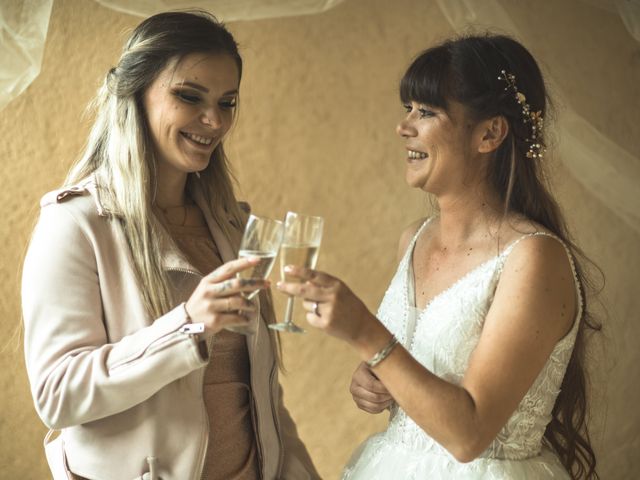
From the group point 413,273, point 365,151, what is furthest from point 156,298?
point 365,151

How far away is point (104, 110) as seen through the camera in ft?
6.80

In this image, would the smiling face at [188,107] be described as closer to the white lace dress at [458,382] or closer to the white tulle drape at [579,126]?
the white lace dress at [458,382]

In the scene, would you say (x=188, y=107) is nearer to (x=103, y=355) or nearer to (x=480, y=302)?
(x=103, y=355)

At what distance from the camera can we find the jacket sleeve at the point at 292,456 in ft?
7.06

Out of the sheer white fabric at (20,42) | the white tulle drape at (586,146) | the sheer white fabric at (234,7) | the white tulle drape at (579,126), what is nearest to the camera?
the sheer white fabric at (20,42)

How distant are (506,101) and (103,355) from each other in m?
1.20

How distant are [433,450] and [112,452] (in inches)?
31.5

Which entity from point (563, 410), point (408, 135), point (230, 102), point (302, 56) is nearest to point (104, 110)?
point (230, 102)

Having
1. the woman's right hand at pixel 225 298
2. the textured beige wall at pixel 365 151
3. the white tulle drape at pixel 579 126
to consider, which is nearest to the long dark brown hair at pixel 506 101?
the woman's right hand at pixel 225 298

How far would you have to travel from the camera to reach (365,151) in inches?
152

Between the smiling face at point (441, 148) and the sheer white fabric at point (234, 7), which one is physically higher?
the sheer white fabric at point (234, 7)

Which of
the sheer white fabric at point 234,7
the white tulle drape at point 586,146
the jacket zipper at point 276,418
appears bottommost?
the jacket zipper at point 276,418

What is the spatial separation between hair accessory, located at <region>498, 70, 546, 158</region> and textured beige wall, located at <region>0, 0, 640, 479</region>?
1.78 meters

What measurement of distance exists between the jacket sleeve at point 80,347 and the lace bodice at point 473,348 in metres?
0.63
